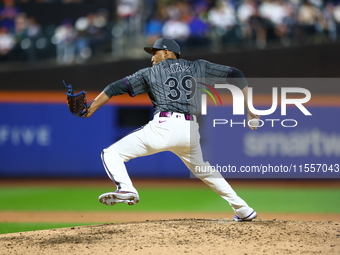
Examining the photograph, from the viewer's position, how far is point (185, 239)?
5.46 m

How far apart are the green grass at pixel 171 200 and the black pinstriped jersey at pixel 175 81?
9.12 ft

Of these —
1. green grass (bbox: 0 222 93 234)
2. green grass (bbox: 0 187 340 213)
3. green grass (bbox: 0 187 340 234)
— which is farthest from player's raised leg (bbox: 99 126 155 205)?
green grass (bbox: 0 187 340 213)

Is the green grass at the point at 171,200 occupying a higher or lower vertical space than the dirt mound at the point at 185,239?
lower

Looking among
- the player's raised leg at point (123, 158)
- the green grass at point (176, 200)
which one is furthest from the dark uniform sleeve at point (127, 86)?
the green grass at point (176, 200)

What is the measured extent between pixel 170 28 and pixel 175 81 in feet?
23.5

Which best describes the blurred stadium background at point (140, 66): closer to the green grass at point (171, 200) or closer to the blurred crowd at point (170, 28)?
A: the blurred crowd at point (170, 28)

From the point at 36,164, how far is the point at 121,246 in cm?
825

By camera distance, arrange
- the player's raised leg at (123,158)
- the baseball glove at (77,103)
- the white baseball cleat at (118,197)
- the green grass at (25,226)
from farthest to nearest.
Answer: the green grass at (25,226)
the baseball glove at (77,103)
the player's raised leg at (123,158)
the white baseball cleat at (118,197)

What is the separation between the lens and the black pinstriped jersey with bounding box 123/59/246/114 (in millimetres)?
5871

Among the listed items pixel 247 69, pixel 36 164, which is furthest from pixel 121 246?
pixel 247 69

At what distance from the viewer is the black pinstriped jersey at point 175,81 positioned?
19.3 ft

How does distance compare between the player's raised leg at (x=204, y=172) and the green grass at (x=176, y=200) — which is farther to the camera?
the green grass at (x=176, y=200)

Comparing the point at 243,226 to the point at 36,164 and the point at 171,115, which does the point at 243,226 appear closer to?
the point at 171,115

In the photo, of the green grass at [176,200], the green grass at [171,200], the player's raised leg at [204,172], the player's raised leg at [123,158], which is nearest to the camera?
the player's raised leg at [123,158]
